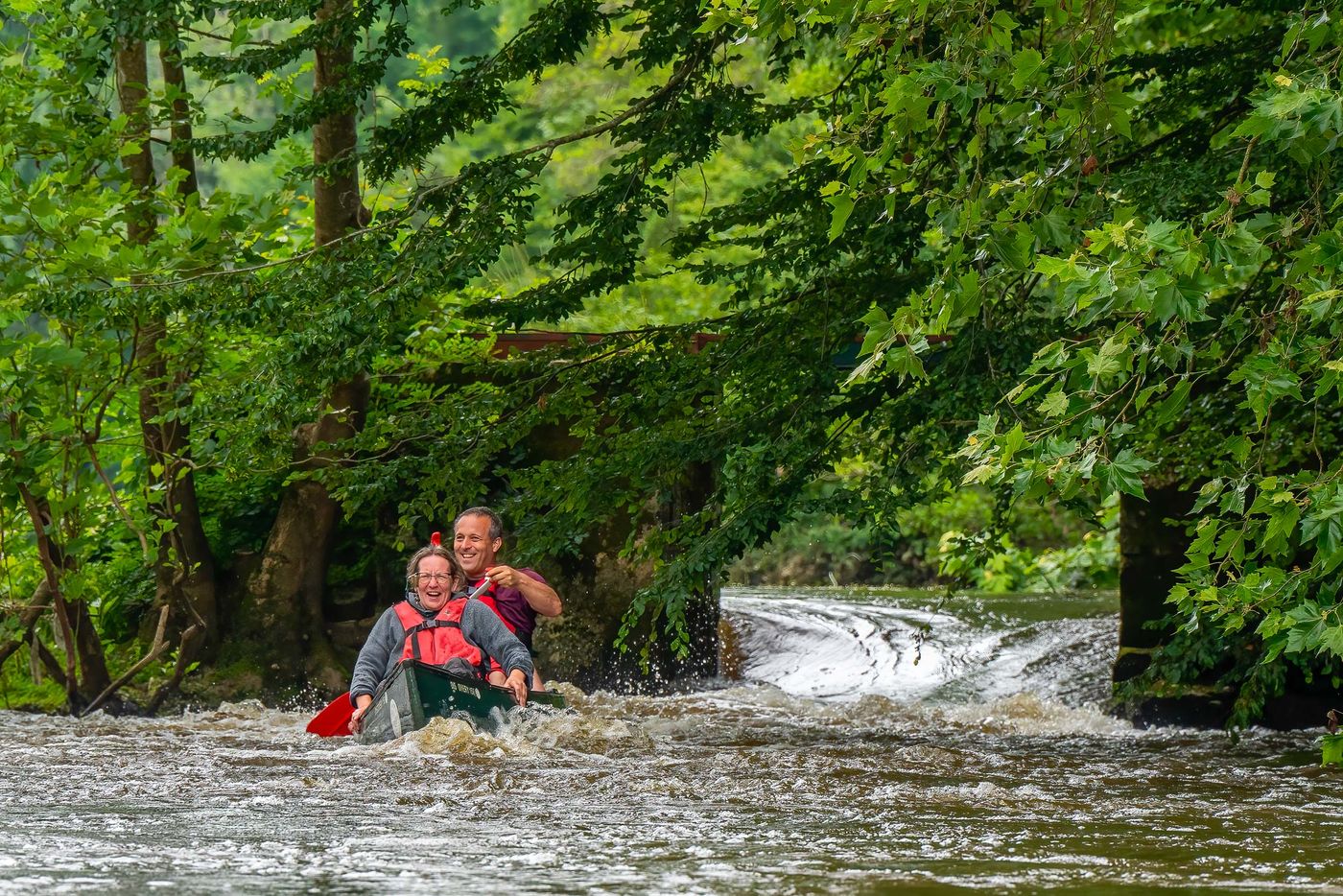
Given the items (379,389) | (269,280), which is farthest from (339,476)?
(379,389)

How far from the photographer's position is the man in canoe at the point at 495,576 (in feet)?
29.8

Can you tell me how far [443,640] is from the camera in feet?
30.0

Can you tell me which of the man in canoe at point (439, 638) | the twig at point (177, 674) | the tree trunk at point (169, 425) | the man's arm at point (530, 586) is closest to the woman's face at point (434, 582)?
the man in canoe at point (439, 638)

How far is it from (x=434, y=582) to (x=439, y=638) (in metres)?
0.31

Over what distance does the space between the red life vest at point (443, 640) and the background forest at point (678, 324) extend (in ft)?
2.04

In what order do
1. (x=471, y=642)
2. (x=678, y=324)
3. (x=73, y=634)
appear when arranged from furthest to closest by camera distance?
(x=73, y=634) < (x=678, y=324) < (x=471, y=642)

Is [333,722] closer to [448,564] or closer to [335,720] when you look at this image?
[335,720]

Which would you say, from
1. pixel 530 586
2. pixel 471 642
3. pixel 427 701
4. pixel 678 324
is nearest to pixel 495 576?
pixel 530 586

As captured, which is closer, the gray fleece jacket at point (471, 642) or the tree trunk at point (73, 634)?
the gray fleece jacket at point (471, 642)

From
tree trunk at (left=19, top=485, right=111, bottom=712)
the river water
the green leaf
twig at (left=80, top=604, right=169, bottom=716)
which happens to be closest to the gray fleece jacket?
the river water

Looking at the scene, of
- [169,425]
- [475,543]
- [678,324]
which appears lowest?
[475,543]

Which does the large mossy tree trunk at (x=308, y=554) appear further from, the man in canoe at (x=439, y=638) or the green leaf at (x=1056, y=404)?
the green leaf at (x=1056, y=404)

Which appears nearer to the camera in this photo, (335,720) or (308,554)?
(335,720)

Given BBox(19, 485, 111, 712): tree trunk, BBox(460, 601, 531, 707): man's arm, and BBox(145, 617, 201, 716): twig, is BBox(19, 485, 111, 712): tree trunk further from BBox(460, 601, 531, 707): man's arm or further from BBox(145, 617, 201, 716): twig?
BBox(460, 601, 531, 707): man's arm
